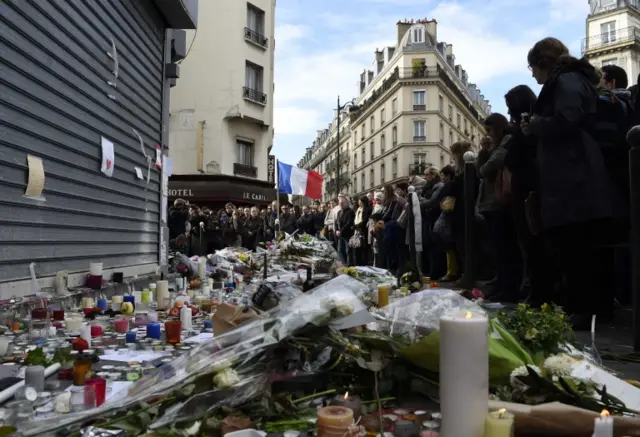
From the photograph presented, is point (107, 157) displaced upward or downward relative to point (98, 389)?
upward

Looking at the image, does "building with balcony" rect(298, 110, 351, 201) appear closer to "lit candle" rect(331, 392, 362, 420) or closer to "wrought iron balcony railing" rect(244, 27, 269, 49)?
"wrought iron balcony railing" rect(244, 27, 269, 49)

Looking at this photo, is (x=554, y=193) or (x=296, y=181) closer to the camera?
(x=554, y=193)

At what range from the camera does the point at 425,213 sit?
30.4 ft

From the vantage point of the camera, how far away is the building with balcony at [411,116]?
1989 inches

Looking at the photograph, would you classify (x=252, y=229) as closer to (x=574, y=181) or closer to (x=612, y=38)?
(x=574, y=181)

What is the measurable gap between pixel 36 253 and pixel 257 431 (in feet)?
12.3

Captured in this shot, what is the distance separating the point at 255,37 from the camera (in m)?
25.1

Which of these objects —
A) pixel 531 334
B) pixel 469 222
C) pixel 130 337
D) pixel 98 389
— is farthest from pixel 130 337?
pixel 469 222

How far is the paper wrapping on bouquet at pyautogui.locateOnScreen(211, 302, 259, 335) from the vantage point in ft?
8.93

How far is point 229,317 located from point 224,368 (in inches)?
28.0

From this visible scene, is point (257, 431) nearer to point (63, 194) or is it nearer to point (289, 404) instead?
point (289, 404)

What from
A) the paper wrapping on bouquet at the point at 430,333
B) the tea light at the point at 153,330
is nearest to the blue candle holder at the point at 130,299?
the tea light at the point at 153,330

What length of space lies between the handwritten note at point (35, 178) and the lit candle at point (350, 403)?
368cm

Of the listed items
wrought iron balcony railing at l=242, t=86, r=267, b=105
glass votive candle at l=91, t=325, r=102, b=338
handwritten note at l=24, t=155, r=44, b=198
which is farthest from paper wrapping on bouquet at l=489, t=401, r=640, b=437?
wrought iron balcony railing at l=242, t=86, r=267, b=105
